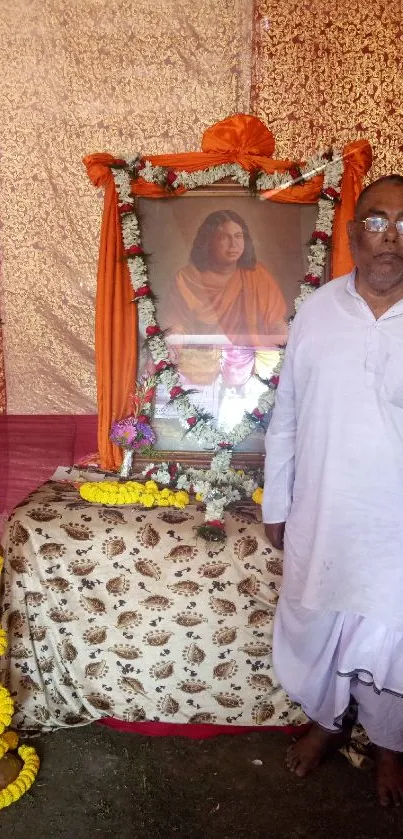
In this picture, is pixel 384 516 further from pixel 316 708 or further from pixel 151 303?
pixel 151 303

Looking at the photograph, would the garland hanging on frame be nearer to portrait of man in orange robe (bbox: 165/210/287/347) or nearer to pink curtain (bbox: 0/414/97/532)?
portrait of man in orange robe (bbox: 165/210/287/347)

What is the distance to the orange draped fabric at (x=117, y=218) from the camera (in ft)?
9.53

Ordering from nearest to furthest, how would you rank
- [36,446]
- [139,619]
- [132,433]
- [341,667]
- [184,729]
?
[341,667] → [139,619] → [184,729] → [132,433] → [36,446]

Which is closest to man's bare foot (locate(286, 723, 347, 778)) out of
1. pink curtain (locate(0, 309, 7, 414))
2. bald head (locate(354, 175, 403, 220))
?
bald head (locate(354, 175, 403, 220))

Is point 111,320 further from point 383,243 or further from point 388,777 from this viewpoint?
point 388,777

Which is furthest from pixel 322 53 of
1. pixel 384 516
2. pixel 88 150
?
pixel 384 516

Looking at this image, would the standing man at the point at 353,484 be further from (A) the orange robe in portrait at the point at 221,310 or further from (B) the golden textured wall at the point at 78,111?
(B) the golden textured wall at the point at 78,111

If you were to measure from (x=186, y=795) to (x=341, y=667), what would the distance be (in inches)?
29.4

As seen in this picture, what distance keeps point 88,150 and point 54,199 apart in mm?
363

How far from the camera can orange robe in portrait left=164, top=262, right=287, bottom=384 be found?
9.83ft

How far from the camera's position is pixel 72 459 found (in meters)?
3.82

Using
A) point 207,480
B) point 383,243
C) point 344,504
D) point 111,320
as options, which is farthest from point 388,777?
point 111,320

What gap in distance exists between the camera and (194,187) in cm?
296

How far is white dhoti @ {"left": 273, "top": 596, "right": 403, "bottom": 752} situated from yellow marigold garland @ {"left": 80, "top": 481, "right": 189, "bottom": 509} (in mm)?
667
